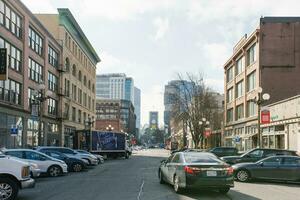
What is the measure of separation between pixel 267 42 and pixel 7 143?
30.4m

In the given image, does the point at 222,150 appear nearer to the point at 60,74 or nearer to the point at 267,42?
the point at 267,42

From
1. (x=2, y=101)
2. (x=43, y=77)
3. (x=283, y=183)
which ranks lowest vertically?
(x=283, y=183)

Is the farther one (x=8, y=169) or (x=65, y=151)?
(x=65, y=151)

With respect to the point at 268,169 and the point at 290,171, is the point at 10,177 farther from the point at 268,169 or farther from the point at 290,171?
the point at 290,171

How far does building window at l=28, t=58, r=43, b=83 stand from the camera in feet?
165

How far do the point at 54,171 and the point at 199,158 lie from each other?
1114 centimetres

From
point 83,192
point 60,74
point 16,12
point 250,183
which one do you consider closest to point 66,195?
point 83,192

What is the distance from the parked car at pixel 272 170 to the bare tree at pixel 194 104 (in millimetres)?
49052

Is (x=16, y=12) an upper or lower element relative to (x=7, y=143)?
upper

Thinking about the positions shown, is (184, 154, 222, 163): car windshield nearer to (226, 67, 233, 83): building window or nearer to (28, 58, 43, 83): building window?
(28, 58, 43, 83): building window

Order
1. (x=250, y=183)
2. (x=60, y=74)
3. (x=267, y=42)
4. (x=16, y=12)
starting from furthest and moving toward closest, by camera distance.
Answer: (x=60, y=74) < (x=267, y=42) < (x=16, y=12) < (x=250, y=183)

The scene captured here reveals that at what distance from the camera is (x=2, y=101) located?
133 feet

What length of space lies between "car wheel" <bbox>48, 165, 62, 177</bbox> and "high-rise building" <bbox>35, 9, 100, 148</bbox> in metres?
29.0

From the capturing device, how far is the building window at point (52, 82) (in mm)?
59781
